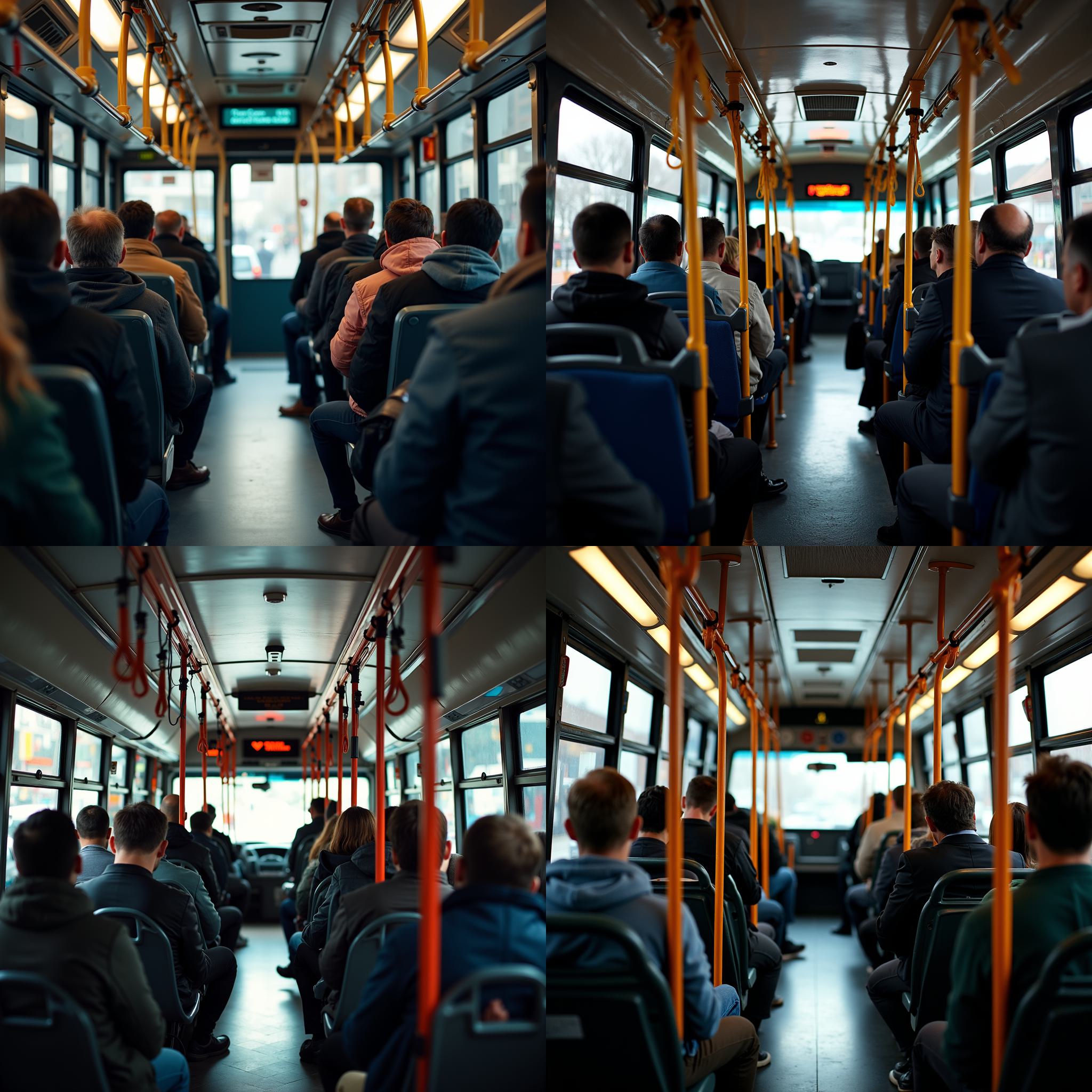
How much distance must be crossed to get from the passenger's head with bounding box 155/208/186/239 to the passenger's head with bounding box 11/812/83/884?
230 inches

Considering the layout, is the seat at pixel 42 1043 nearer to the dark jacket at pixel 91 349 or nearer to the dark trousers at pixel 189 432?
the dark jacket at pixel 91 349

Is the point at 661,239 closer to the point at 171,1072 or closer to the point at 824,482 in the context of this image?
Result: the point at 824,482

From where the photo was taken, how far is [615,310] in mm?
2828

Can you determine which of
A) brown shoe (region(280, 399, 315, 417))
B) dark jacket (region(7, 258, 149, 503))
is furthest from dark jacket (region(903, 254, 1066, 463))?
brown shoe (region(280, 399, 315, 417))

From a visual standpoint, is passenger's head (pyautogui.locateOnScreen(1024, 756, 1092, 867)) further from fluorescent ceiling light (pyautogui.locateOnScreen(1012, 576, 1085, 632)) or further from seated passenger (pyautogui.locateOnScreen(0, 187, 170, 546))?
seated passenger (pyautogui.locateOnScreen(0, 187, 170, 546))

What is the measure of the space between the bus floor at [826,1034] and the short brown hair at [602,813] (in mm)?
3323

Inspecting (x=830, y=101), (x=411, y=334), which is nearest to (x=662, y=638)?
(x=830, y=101)

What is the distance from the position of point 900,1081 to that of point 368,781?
8459mm

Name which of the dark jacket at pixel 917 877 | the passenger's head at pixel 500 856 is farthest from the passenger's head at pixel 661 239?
the dark jacket at pixel 917 877

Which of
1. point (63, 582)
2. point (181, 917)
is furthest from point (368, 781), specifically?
point (63, 582)

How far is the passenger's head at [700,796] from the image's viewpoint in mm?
6203

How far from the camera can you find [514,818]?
9.09ft

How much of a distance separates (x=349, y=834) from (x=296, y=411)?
2631mm

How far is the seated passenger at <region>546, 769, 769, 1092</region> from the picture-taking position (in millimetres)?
2732
